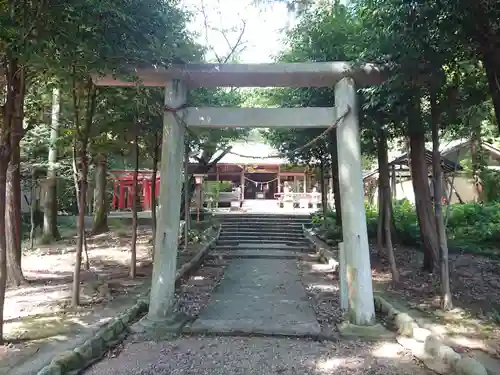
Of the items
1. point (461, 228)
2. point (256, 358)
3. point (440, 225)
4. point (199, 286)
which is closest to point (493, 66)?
point (440, 225)

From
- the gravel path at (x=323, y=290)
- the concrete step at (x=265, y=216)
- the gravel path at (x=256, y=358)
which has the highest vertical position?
the concrete step at (x=265, y=216)

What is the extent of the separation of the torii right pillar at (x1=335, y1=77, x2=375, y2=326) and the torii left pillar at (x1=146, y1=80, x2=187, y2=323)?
237 cm

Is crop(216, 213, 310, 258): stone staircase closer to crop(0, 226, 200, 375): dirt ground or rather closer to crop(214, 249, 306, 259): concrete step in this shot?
crop(214, 249, 306, 259): concrete step

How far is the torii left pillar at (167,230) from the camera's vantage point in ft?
19.0

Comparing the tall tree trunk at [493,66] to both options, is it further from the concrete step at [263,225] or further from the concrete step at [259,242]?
the concrete step at [263,225]

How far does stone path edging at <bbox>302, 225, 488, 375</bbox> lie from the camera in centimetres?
382

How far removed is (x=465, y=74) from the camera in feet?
21.9

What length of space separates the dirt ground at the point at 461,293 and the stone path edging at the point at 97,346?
4149 millimetres

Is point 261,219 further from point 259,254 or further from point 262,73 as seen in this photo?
point 262,73

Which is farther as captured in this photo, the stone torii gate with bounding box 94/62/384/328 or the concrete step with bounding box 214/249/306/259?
the concrete step with bounding box 214/249/306/259

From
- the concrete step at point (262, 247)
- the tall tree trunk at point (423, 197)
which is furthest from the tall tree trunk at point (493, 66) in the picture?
the concrete step at point (262, 247)

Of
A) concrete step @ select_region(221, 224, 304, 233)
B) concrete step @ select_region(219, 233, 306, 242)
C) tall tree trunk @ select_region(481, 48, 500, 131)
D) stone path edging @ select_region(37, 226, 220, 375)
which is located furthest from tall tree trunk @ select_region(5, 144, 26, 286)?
concrete step @ select_region(221, 224, 304, 233)

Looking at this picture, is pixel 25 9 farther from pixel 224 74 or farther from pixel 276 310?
pixel 276 310

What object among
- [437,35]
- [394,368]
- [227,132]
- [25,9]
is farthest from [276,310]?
[227,132]
